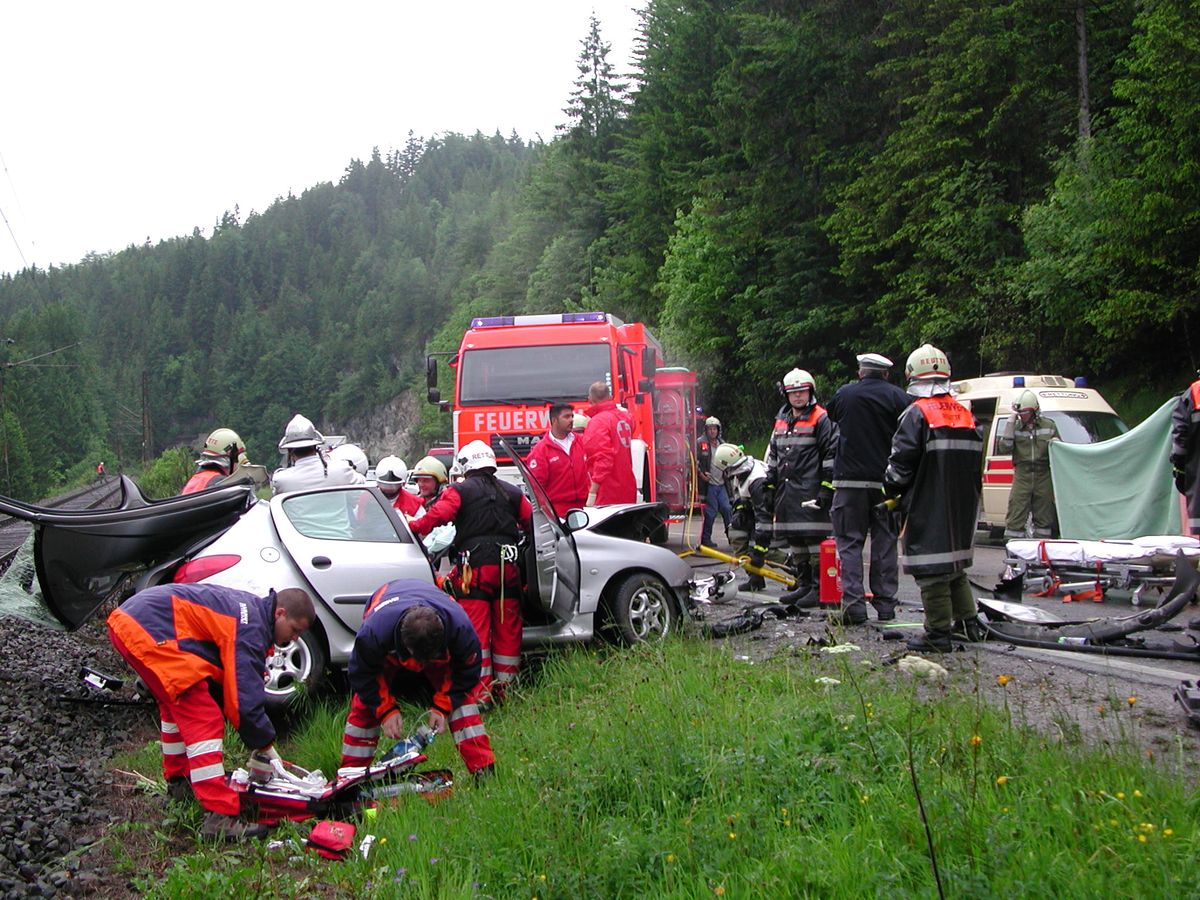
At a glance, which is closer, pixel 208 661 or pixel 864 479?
pixel 208 661

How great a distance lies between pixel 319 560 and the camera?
712 centimetres

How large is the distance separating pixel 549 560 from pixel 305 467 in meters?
2.81

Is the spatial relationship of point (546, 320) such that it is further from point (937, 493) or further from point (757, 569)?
point (937, 493)

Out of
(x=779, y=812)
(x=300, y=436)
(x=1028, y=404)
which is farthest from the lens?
(x=1028, y=404)

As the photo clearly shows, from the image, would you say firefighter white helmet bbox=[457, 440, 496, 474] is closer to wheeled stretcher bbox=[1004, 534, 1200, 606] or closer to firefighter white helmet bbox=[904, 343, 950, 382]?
firefighter white helmet bbox=[904, 343, 950, 382]

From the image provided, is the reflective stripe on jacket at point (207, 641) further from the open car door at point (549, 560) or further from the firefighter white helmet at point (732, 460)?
the firefighter white helmet at point (732, 460)

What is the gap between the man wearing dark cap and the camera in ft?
25.5

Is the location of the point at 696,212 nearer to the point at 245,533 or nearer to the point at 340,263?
the point at 245,533

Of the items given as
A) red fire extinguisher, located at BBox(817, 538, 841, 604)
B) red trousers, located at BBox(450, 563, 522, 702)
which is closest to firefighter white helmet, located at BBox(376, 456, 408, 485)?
red trousers, located at BBox(450, 563, 522, 702)

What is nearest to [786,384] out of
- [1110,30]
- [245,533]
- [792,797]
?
[245,533]

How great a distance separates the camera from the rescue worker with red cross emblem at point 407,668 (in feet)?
16.6

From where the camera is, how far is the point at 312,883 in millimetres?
4504

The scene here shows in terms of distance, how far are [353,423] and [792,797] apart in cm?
12580

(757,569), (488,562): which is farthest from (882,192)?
(488,562)
